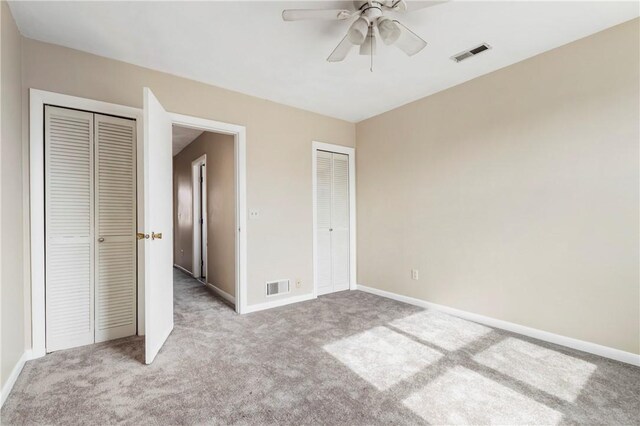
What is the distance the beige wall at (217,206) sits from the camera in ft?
12.8

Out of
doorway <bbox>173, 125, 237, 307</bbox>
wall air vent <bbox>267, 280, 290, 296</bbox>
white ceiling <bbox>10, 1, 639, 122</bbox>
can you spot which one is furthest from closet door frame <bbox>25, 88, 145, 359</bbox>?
→ wall air vent <bbox>267, 280, 290, 296</bbox>

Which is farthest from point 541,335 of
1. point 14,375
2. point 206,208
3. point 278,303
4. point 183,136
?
point 183,136

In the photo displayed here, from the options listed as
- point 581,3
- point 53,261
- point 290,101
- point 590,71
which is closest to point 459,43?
point 581,3

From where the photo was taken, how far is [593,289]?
7.63ft

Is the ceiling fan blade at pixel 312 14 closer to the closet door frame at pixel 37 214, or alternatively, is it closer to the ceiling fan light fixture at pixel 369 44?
the ceiling fan light fixture at pixel 369 44

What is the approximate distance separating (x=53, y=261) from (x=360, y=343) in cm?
263

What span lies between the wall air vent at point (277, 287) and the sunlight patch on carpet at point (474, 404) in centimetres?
214

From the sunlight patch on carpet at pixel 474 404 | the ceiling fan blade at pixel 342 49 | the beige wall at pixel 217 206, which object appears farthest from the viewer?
the beige wall at pixel 217 206

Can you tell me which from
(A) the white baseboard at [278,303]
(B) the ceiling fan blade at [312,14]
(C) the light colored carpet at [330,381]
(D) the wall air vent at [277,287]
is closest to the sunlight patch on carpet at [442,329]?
(C) the light colored carpet at [330,381]

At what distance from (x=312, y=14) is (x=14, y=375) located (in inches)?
120

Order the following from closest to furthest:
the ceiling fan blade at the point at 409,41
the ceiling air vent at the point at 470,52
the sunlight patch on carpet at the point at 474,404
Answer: the sunlight patch on carpet at the point at 474,404 < the ceiling fan blade at the point at 409,41 < the ceiling air vent at the point at 470,52

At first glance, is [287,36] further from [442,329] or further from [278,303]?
[442,329]

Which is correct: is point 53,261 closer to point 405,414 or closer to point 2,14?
point 2,14

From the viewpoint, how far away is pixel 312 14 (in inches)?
71.3
